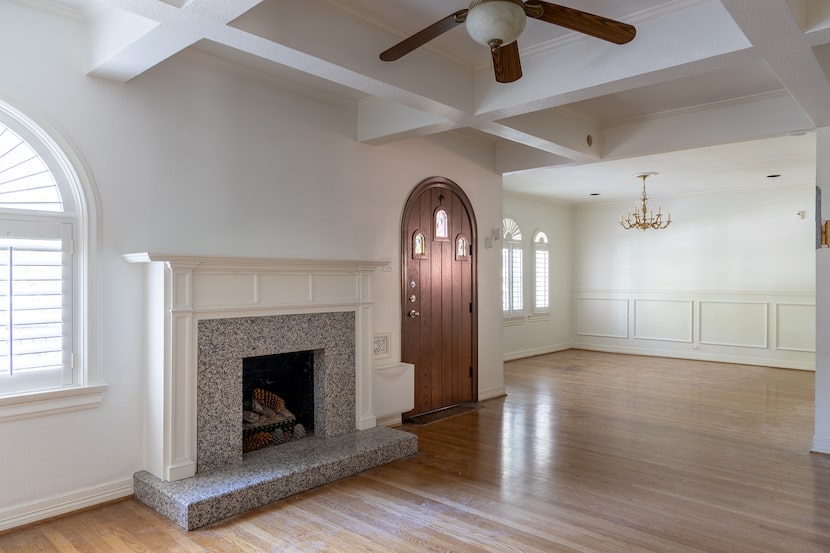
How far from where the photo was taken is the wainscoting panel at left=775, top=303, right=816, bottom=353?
793 centimetres

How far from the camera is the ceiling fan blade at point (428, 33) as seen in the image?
2.31 m

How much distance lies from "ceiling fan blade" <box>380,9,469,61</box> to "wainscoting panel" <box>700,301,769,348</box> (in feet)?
25.2

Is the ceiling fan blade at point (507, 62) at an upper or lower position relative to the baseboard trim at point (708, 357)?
upper

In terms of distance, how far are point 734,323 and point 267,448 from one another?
7.47 meters

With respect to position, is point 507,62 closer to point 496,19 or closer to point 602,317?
point 496,19

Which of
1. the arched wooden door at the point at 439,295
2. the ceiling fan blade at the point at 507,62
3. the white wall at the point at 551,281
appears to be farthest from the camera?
the white wall at the point at 551,281

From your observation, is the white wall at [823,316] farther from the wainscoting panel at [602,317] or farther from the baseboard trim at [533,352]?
the wainscoting panel at [602,317]

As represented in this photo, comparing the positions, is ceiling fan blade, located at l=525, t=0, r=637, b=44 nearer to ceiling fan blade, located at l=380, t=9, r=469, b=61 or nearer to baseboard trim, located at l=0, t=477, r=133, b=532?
ceiling fan blade, located at l=380, t=9, r=469, b=61

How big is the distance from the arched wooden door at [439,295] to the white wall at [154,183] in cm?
49

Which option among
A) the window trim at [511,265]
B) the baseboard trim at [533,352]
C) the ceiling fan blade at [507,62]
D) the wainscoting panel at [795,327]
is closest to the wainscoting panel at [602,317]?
the baseboard trim at [533,352]

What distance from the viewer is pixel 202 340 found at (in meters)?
3.43

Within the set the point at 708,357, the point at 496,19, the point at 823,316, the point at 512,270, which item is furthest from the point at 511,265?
the point at 496,19

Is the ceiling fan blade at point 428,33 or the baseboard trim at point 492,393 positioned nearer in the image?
the ceiling fan blade at point 428,33

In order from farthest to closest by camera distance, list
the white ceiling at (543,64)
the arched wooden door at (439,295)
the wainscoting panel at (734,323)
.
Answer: the wainscoting panel at (734,323) → the arched wooden door at (439,295) → the white ceiling at (543,64)
